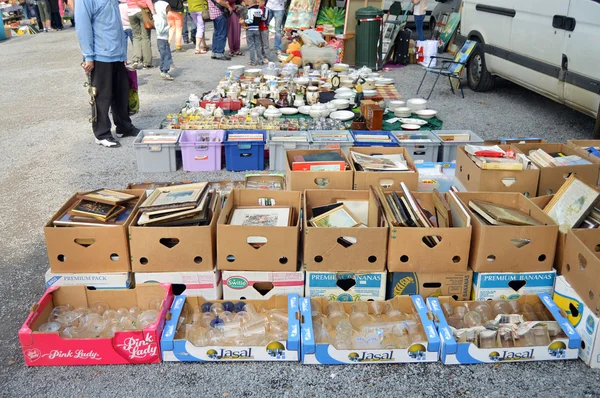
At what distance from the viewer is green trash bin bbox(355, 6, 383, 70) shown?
11.0 meters

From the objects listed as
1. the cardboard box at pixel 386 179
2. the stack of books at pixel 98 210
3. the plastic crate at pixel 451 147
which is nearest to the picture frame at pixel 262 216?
the cardboard box at pixel 386 179

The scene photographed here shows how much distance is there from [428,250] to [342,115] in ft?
12.8

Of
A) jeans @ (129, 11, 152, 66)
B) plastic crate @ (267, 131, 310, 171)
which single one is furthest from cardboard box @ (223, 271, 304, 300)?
jeans @ (129, 11, 152, 66)

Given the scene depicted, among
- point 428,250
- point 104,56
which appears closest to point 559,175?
point 428,250

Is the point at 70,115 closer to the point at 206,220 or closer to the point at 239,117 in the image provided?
the point at 239,117

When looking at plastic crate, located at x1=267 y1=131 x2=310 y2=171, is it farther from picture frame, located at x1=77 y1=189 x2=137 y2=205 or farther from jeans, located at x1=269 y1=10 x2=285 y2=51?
jeans, located at x1=269 y1=10 x2=285 y2=51

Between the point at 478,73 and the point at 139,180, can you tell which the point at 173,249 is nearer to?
the point at 139,180

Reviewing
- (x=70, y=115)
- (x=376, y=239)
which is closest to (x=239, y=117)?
(x=70, y=115)

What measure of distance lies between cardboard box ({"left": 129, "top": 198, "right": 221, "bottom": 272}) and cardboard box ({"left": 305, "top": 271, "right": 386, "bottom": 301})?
25.0 inches

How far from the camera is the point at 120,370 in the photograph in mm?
3068

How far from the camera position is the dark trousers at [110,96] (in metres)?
6.43

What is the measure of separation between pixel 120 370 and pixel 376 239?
63.6 inches

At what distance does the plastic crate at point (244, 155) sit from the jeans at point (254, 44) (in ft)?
19.5

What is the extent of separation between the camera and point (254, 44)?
11523 mm
